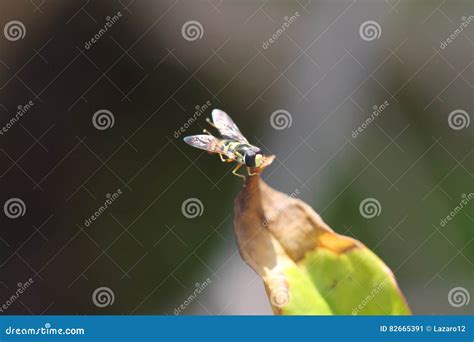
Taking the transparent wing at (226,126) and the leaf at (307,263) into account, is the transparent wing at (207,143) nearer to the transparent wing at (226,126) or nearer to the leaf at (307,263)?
the transparent wing at (226,126)

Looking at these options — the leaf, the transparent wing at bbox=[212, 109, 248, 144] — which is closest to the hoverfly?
the transparent wing at bbox=[212, 109, 248, 144]

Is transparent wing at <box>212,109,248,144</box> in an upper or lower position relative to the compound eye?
upper

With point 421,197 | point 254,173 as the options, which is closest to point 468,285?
point 421,197

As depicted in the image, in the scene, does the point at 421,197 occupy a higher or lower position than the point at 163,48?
higher

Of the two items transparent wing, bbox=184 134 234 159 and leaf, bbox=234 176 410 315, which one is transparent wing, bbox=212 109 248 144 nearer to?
transparent wing, bbox=184 134 234 159

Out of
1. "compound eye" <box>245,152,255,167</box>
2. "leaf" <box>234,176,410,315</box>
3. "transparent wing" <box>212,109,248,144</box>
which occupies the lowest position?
"leaf" <box>234,176,410,315</box>

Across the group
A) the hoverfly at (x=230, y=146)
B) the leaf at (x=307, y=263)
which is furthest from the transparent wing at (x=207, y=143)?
the leaf at (x=307, y=263)

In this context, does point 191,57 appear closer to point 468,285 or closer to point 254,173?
point 254,173
